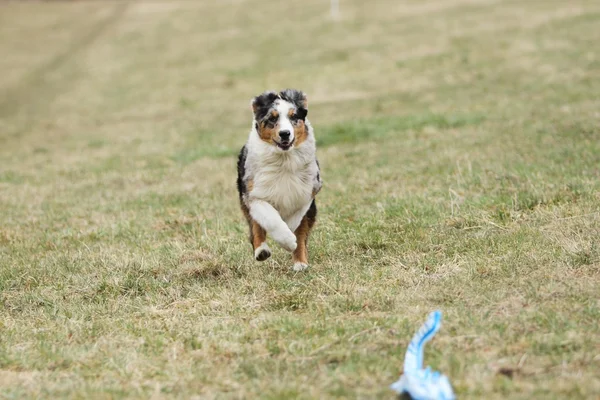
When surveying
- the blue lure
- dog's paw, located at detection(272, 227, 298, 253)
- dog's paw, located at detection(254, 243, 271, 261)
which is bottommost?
dog's paw, located at detection(254, 243, 271, 261)

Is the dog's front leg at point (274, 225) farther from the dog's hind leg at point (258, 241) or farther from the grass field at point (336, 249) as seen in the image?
the grass field at point (336, 249)

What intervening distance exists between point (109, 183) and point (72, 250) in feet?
14.4

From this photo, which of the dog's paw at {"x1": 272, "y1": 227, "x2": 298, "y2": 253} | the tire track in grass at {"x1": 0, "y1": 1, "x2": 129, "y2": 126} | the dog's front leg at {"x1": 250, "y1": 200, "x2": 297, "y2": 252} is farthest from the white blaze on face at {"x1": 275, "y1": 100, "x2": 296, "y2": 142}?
the tire track in grass at {"x1": 0, "y1": 1, "x2": 129, "y2": 126}

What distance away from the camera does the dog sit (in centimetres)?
700

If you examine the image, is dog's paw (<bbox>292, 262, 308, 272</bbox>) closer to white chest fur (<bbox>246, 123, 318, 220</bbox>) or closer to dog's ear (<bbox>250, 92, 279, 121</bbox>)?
white chest fur (<bbox>246, 123, 318, 220</bbox>)

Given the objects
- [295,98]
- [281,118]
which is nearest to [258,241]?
[281,118]

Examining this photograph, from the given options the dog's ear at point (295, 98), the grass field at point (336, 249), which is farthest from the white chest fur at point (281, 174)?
the grass field at point (336, 249)

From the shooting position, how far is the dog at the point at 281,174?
23.0ft

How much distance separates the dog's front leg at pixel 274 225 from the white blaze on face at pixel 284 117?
2.12 ft

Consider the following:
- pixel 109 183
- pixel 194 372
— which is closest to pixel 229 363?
pixel 194 372

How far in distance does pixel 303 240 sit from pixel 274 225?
484 millimetres

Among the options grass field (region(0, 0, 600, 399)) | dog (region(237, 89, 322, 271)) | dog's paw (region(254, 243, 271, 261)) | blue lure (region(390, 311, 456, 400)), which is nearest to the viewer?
blue lure (region(390, 311, 456, 400))

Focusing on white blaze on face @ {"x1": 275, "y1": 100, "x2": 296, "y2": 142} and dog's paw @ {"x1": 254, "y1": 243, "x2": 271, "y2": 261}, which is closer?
white blaze on face @ {"x1": 275, "y1": 100, "x2": 296, "y2": 142}

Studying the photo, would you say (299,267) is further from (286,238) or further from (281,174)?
(281,174)
